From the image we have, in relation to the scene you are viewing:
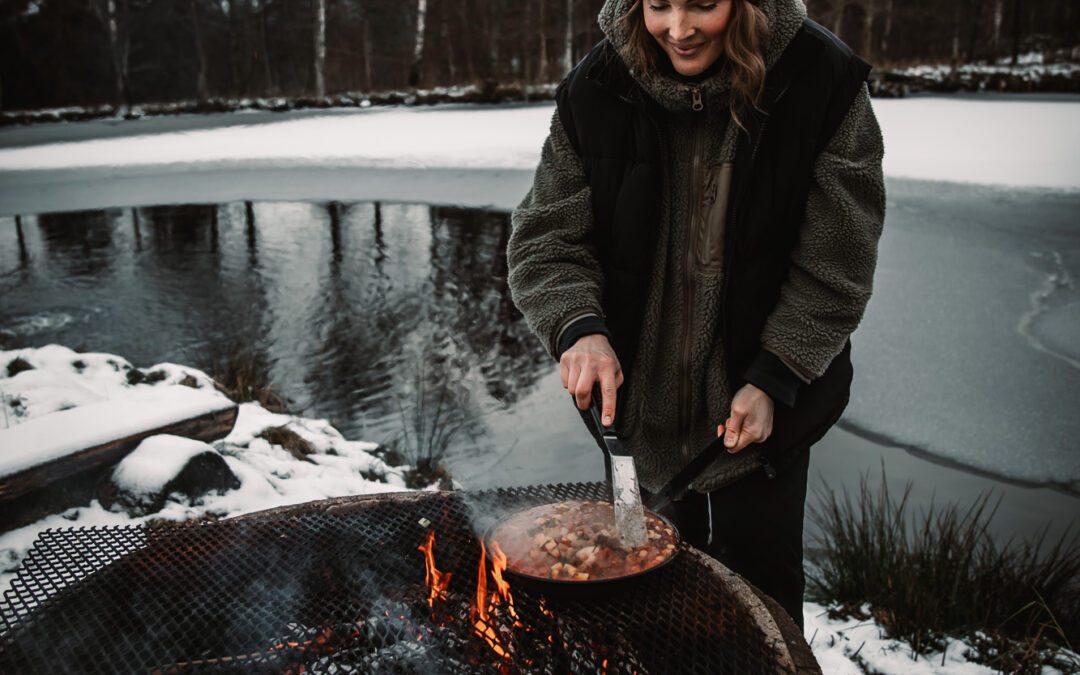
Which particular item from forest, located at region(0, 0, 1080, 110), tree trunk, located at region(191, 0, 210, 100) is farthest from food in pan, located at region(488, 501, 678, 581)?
tree trunk, located at region(191, 0, 210, 100)

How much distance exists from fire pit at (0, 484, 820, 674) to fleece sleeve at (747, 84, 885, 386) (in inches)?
19.6

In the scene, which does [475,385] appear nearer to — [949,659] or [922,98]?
[949,659]

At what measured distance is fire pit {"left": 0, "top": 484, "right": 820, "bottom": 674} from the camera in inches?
52.8

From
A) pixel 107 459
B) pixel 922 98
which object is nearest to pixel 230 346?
pixel 107 459

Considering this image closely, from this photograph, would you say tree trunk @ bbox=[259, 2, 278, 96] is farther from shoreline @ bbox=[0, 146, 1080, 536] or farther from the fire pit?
the fire pit

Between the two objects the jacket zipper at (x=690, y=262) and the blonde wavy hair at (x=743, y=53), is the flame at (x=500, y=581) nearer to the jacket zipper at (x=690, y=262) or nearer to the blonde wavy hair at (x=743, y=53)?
the jacket zipper at (x=690, y=262)

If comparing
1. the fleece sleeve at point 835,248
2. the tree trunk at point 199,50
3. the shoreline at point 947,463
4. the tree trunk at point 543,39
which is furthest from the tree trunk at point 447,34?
the fleece sleeve at point 835,248

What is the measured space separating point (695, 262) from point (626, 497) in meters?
0.54

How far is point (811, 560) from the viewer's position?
9.94 ft

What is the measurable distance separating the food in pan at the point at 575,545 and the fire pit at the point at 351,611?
1.8 inches

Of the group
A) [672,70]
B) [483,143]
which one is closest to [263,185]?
[483,143]

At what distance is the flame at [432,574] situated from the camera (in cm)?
150

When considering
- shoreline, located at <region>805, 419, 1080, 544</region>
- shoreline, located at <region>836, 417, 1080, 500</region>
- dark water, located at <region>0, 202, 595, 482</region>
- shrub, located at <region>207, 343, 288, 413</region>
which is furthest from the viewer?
dark water, located at <region>0, 202, 595, 482</region>

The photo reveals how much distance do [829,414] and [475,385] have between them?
357 centimetres
